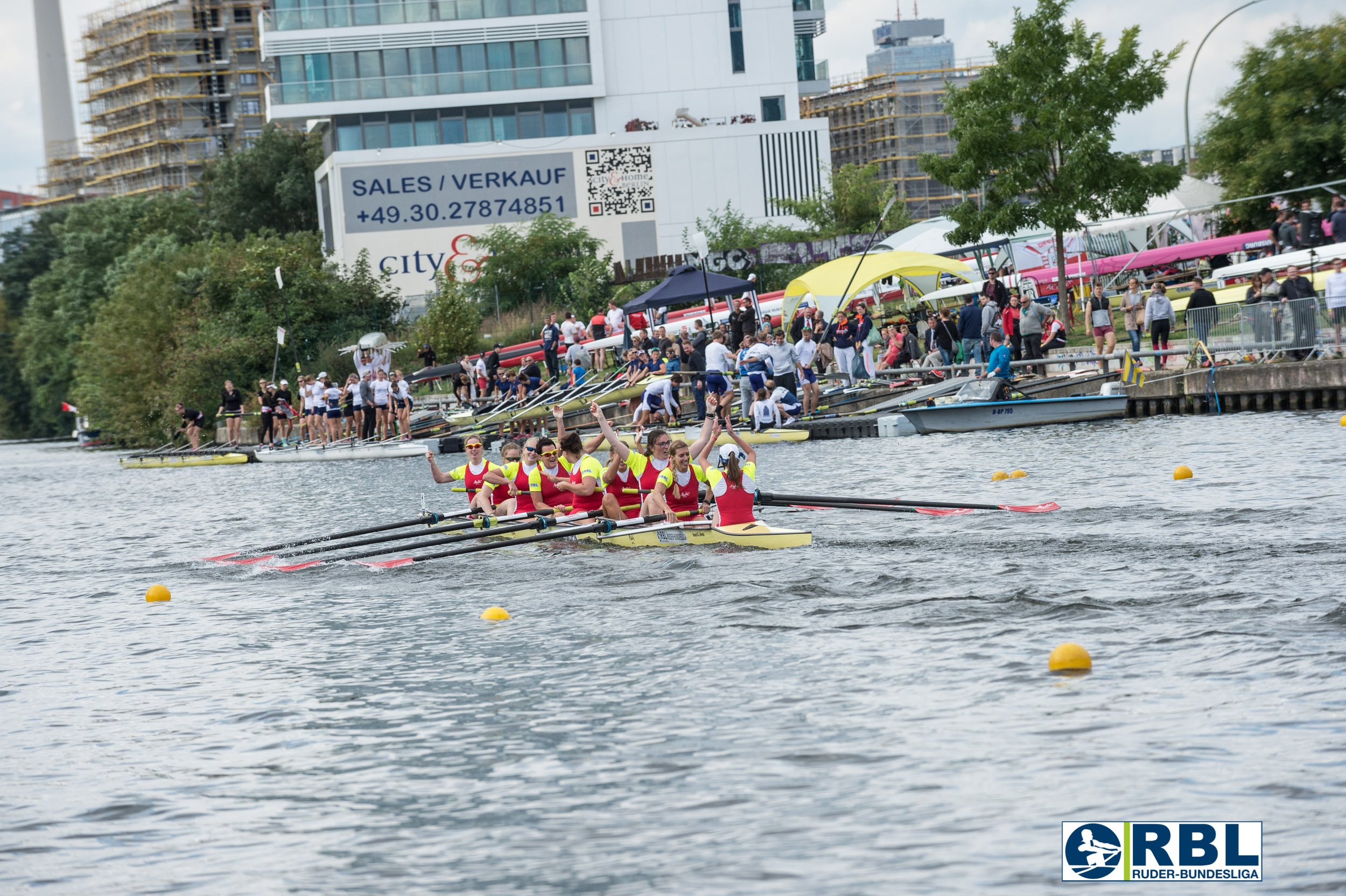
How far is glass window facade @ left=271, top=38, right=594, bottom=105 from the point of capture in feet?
223

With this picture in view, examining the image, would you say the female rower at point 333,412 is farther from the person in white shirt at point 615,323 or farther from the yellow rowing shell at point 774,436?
the yellow rowing shell at point 774,436

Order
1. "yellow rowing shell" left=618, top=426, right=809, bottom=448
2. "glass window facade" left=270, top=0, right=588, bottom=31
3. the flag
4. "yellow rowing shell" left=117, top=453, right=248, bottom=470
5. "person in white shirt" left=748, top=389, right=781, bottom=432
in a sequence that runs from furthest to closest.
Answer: "glass window facade" left=270, top=0, right=588, bottom=31
"yellow rowing shell" left=117, top=453, right=248, bottom=470
"person in white shirt" left=748, top=389, right=781, bottom=432
"yellow rowing shell" left=618, top=426, right=809, bottom=448
the flag

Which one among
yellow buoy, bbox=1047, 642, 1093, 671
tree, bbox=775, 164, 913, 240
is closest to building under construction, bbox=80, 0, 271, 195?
tree, bbox=775, 164, 913, 240

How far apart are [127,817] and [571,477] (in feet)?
33.5

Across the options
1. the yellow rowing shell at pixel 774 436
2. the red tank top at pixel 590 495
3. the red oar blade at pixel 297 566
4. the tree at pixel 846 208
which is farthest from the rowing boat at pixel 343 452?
the tree at pixel 846 208

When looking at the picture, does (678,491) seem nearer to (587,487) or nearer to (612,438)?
(612,438)

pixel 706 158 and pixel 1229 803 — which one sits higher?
pixel 706 158

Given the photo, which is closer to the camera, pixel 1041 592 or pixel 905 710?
pixel 905 710

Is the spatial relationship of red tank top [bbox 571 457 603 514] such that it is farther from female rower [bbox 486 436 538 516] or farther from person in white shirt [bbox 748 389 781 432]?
person in white shirt [bbox 748 389 781 432]

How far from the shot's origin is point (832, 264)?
127 feet

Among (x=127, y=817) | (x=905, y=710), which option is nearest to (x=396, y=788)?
(x=127, y=817)

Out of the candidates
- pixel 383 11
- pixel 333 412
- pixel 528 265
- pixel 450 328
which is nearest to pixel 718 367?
pixel 333 412

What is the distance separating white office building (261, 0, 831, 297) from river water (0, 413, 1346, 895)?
50348mm

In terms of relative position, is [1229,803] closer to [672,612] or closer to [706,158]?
[672,612]
